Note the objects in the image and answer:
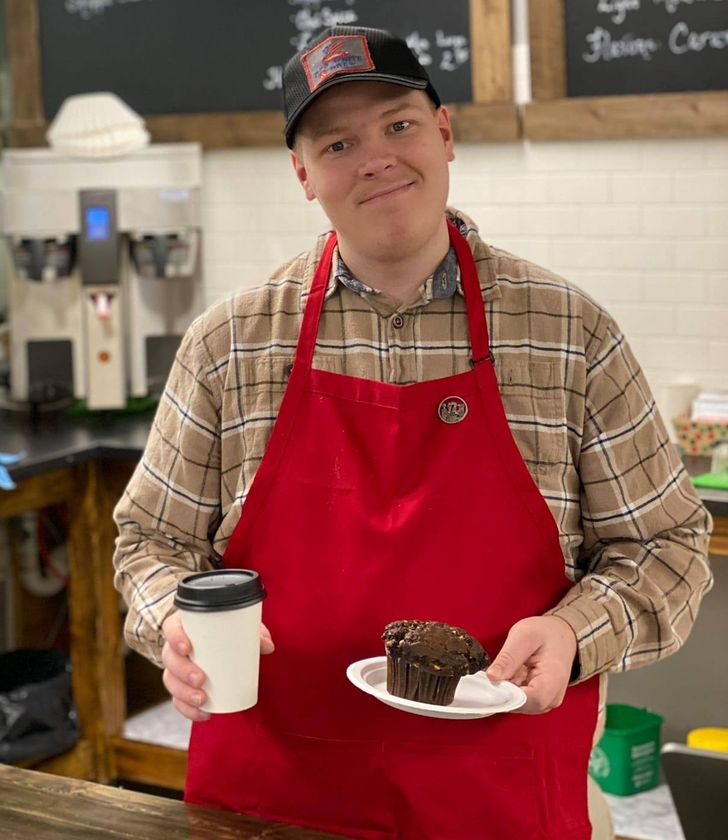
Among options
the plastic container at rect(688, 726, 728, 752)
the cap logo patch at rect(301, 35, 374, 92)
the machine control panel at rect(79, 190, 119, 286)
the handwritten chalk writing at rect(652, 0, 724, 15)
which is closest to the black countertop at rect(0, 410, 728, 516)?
the machine control panel at rect(79, 190, 119, 286)

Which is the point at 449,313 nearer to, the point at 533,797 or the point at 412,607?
the point at 412,607

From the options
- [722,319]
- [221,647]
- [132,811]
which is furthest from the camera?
[722,319]

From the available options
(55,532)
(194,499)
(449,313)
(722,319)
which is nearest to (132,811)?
(194,499)

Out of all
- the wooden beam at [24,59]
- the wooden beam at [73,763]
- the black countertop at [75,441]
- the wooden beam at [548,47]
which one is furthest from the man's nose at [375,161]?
the wooden beam at [24,59]

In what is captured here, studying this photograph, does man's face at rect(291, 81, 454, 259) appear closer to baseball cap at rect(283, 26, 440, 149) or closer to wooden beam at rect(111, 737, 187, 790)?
baseball cap at rect(283, 26, 440, 149)

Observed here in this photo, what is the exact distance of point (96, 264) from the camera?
421cm

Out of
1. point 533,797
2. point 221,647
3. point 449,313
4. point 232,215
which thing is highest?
point 232,215

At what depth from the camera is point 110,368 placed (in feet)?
13.8

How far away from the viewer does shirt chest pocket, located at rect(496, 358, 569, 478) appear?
72.0 inches

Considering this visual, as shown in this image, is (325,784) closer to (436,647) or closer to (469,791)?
(469,791)

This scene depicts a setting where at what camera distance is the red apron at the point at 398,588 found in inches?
71.5

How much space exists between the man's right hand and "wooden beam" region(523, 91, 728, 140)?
2555 mm

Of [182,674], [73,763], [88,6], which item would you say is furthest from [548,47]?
[182,674]

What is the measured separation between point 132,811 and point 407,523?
0.53 metres
